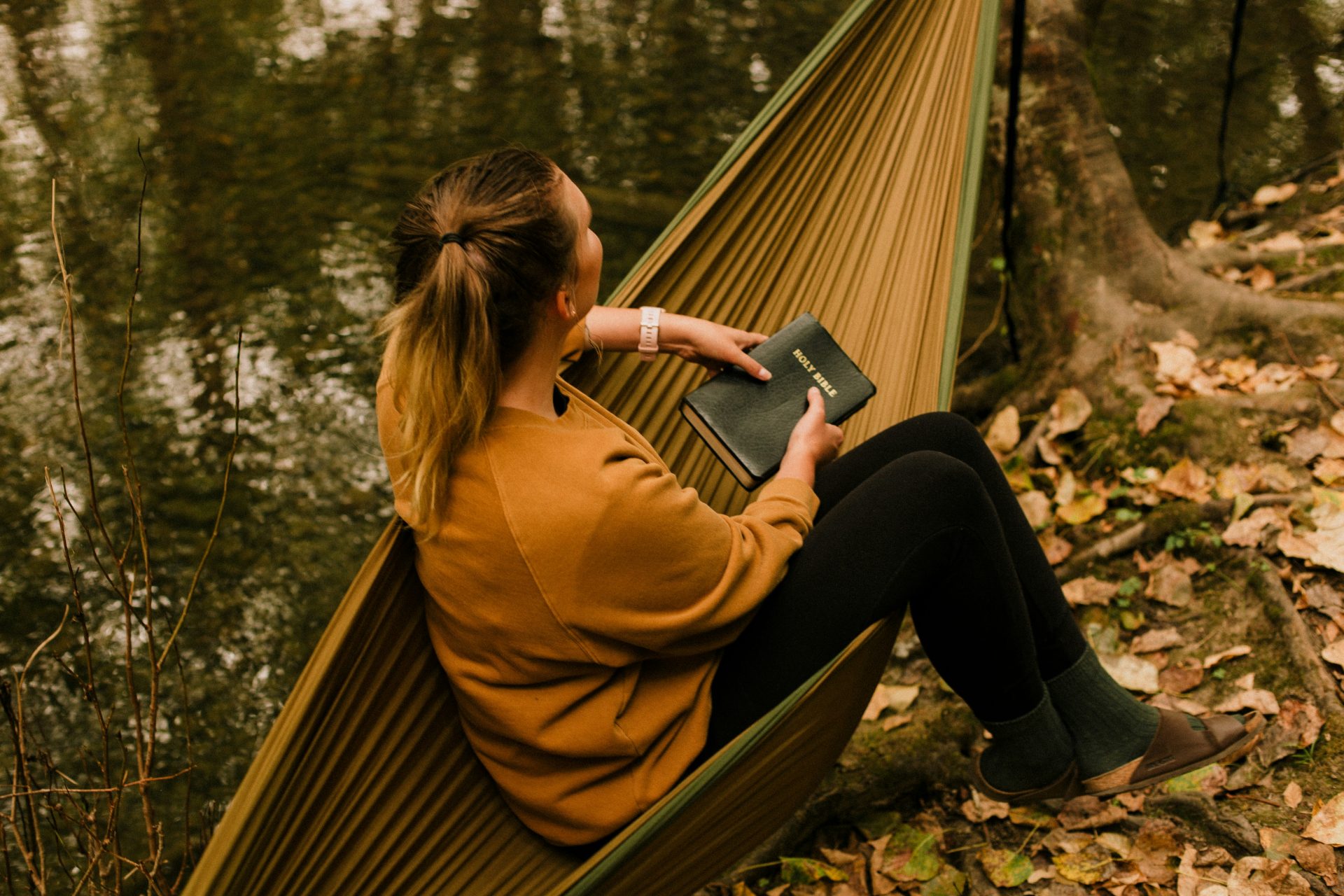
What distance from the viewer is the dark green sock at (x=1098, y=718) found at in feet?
4.35

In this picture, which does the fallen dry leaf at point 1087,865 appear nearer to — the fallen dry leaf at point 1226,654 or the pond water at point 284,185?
the fallen dry leaf at point 1226,654

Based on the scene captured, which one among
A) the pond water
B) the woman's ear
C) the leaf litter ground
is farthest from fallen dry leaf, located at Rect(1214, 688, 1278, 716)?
the pond water

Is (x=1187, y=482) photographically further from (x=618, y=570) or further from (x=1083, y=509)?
(x=618, y=570)

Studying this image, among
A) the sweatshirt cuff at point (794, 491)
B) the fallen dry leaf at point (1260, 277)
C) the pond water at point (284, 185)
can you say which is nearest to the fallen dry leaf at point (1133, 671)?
the sweatshirt cuff at point (794, 491)

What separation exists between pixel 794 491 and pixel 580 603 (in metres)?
0.35

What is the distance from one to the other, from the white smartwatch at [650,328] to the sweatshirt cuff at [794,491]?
1.06ft

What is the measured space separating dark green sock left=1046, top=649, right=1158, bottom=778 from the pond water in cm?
163

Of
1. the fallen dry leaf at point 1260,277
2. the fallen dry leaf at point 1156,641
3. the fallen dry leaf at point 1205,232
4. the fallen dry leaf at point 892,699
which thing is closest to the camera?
the fallen dry leaf at point 1156,641

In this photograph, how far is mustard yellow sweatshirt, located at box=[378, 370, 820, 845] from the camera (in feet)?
3.33

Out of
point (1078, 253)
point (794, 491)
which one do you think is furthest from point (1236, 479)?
point (794, 491)

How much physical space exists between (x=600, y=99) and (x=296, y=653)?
3218mm

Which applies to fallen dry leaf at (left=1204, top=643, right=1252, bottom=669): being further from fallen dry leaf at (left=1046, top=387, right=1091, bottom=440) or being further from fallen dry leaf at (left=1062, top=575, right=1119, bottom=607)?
fallen dry leaf at (left=1046, top=387, right=1091, bottom=440)

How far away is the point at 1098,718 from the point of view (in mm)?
1333

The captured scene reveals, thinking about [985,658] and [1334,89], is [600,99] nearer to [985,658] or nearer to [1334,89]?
[1334,89]
